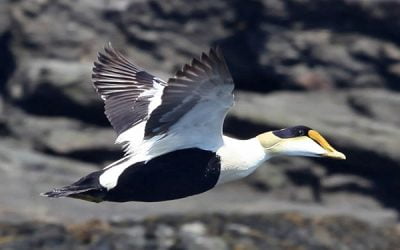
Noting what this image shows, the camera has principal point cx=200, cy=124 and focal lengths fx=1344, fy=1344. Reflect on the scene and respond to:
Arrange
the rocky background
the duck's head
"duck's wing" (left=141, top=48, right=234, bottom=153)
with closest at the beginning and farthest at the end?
"duck's wing" (left=141, top=48, right=234, bottom=153) < the duck's head < the rocky background

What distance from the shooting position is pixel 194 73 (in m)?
7.23

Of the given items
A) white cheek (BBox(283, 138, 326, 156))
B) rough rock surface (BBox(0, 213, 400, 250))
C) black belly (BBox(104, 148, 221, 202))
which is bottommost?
black belly (BBox(104, 148, 221, 202))

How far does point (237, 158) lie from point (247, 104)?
8144mm

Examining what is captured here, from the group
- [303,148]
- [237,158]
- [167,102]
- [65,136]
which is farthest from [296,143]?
[65,136]

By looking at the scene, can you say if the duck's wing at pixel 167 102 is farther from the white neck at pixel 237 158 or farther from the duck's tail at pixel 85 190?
the duck's tail at pixel 85 190

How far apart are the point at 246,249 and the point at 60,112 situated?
2.98m

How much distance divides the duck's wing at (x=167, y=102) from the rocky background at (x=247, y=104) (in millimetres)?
5980

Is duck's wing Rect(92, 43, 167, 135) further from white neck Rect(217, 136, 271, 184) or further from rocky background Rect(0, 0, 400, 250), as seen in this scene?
rocky background Rect(0, 0, 400, 250)

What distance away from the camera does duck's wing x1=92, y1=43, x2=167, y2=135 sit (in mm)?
8562

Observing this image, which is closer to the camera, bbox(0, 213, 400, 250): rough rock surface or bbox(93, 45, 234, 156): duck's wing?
bbox(93, 45, 234, 156): duck's wing

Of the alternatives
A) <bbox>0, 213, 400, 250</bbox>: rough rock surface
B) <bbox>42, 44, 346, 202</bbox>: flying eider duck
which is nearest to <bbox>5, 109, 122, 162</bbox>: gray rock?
<bbox>0, 213, 400, 250</bbox>: rough rock surface

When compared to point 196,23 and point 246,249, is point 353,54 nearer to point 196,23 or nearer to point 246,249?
point 196,23

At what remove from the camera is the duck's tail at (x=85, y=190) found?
7520mm

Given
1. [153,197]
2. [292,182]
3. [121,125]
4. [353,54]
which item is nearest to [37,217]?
[292,182]
